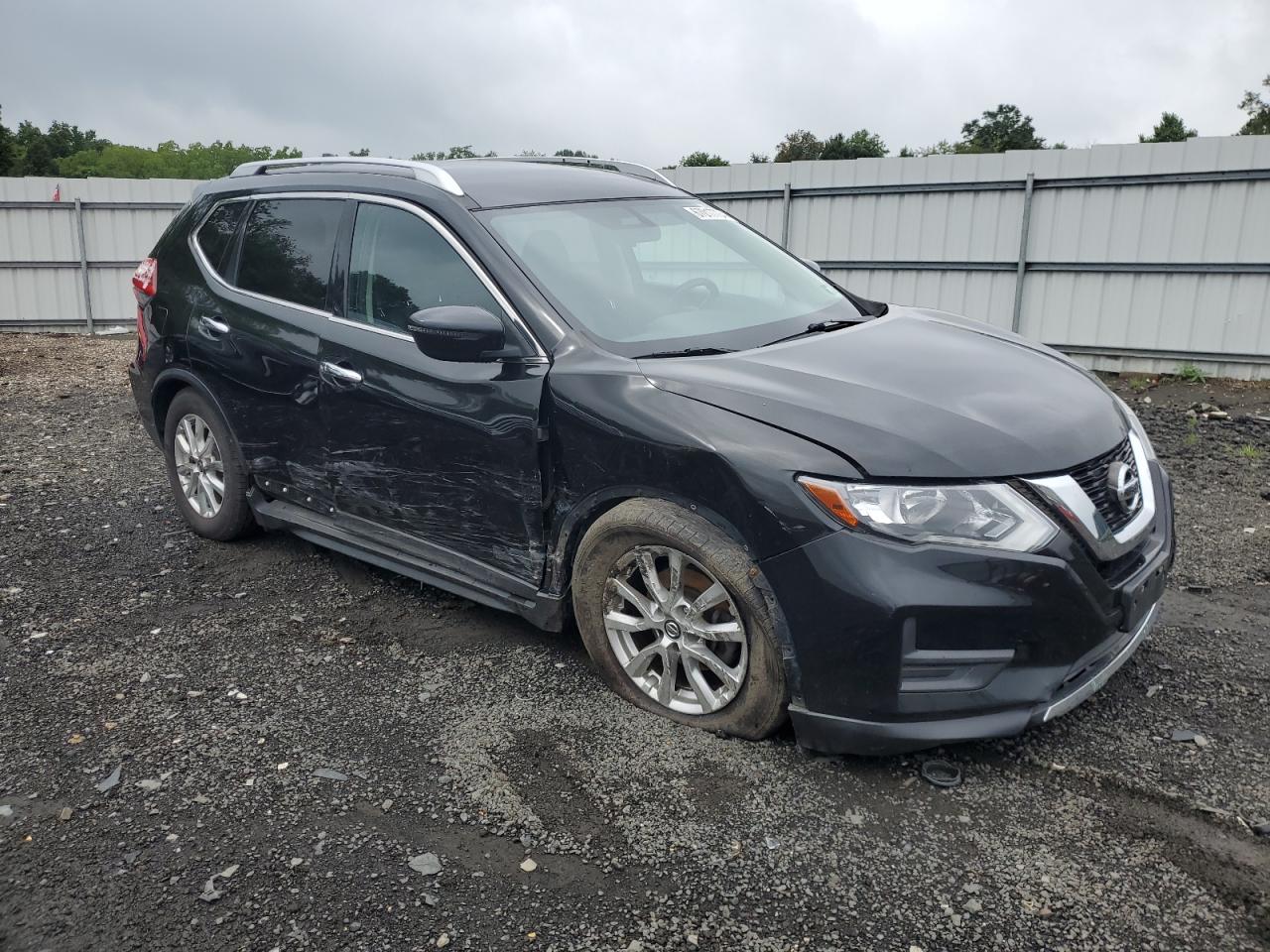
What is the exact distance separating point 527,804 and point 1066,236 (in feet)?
35.1

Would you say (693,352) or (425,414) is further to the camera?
(425,414)

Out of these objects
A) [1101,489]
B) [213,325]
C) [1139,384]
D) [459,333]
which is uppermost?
[459,333]

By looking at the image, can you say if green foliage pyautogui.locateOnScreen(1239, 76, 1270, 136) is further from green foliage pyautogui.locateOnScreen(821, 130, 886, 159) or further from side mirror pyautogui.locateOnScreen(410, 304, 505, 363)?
side mirror pyautogui.locateOnScreen(410, 304, 505, 363)

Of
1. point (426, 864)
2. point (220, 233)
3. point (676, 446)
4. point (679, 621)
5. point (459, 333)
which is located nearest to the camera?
point (426, 864)

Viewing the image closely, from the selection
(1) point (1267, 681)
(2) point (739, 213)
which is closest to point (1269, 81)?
(2) point (739, 213)

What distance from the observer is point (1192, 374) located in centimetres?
1098

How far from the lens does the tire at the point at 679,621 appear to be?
3.06m

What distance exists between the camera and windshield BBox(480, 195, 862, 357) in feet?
12.0

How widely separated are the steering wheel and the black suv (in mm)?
17

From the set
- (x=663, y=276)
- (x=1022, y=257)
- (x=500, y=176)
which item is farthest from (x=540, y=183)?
(x=1022, y=257)

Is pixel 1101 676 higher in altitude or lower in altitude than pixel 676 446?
lower

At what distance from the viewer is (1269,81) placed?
60375 mm

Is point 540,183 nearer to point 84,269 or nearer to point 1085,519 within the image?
point 1085,519

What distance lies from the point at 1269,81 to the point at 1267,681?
234 ft
